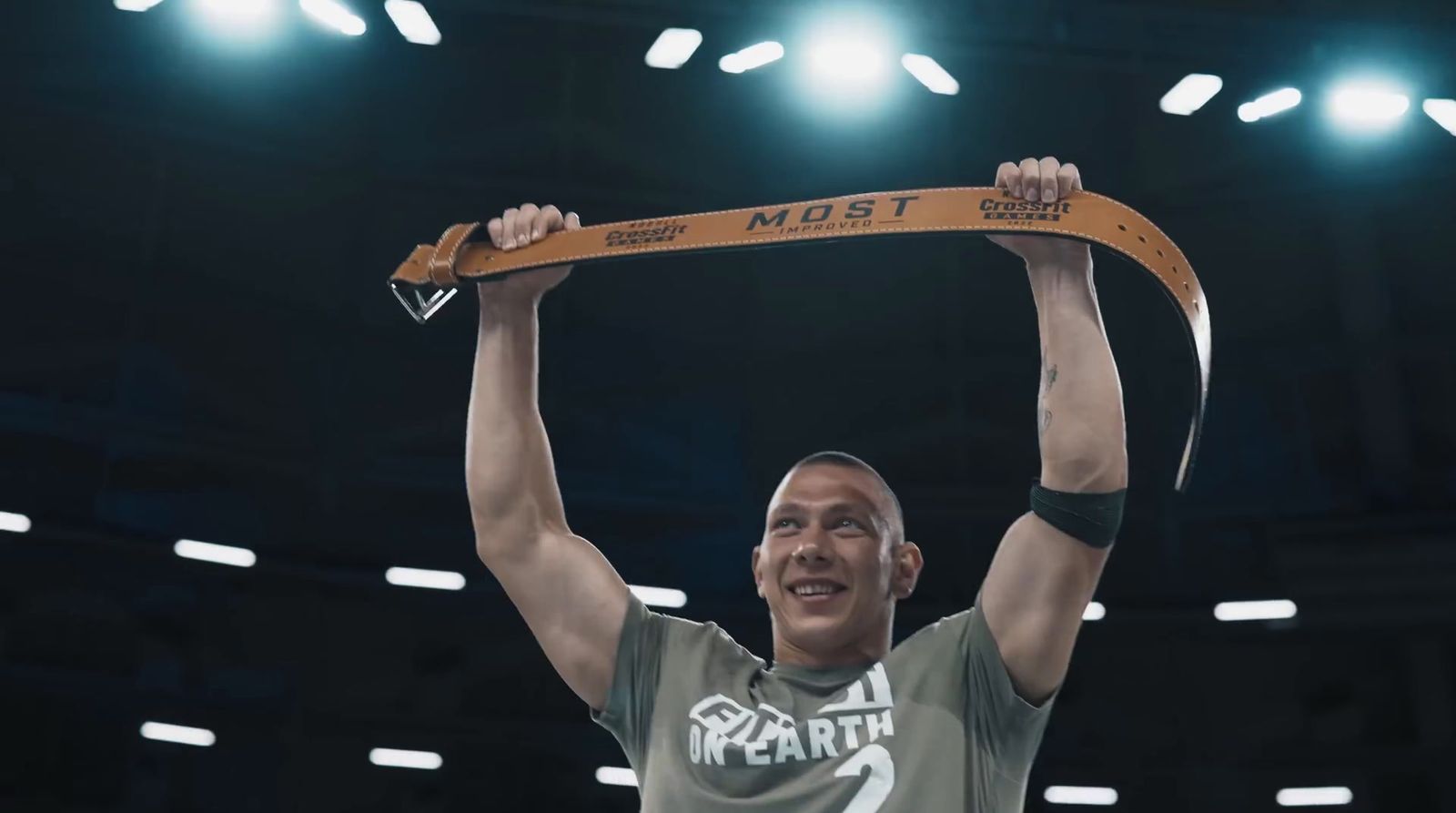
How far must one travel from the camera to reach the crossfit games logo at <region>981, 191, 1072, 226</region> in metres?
3.14

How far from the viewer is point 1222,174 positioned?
10414 mm

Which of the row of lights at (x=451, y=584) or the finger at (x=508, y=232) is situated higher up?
the row of lights at (x=451, y=584)

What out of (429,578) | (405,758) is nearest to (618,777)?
(405,758)

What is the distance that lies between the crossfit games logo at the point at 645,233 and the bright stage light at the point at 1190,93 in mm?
5737

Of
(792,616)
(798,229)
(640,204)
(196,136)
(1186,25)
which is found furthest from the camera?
(640,204)

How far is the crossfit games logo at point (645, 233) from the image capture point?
351 cm

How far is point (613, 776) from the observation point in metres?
11.4

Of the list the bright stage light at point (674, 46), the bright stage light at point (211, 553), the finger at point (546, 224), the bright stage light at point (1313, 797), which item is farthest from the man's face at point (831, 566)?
the bright stage light at point (1313, 797)

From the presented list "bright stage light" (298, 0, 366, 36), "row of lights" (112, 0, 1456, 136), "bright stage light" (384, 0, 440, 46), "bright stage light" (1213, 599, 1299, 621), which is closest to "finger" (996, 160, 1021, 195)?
"row of lights" (112, 0, 1456, 136)

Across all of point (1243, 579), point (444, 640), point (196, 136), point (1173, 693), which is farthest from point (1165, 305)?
point (196, 136)

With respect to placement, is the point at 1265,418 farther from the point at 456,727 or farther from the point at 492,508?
the point at 492,508

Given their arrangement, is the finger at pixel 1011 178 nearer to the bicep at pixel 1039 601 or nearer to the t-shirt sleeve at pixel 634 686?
the bicep at pixel 1039 601

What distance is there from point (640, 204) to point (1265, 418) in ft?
16.5

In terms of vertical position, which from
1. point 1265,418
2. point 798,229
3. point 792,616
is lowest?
point 792,616
